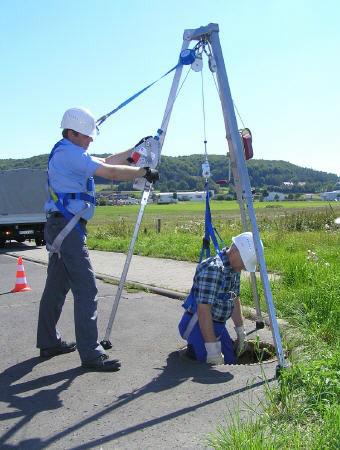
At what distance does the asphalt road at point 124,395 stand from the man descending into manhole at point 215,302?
0.58ft

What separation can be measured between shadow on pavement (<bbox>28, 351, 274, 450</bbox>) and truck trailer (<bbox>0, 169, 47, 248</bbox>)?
15.7m

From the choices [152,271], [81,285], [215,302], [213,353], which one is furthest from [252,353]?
[152,271]

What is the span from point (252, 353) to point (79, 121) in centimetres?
277

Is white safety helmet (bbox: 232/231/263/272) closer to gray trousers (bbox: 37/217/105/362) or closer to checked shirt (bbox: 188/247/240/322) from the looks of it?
checked shirt (bbox: 188/247/240/322)

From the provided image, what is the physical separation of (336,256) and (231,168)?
471cm

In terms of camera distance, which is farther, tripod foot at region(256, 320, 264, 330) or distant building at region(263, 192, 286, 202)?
distant building at region(263, 192, 286, 202)

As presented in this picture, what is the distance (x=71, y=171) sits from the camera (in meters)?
4.86

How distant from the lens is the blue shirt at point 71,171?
15.6ft

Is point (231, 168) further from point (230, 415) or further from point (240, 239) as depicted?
point (230, 415)

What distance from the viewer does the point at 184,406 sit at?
156 inches

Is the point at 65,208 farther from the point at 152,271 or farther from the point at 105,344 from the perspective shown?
the point at 152,271

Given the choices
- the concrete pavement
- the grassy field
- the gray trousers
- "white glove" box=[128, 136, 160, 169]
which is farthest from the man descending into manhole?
the concrete pavement

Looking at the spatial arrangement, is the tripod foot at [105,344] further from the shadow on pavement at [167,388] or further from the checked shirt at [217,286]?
the checked shirt at [217,286]

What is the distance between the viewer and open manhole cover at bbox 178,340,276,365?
521cm
